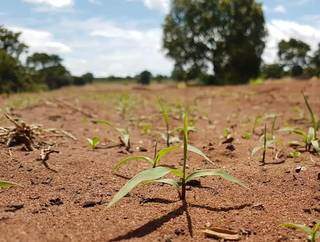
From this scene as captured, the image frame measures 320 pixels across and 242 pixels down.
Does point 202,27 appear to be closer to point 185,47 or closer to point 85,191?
point 185,47

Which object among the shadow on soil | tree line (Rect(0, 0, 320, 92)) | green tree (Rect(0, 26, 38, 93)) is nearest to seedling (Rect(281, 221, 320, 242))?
the shadow on soil

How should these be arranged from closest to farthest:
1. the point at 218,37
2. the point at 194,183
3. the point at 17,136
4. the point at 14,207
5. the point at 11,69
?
1. the point at 14,207
2. the point at 194,183
3. the point at 17,136
4. the point at 11,69
5. the point at 218,37

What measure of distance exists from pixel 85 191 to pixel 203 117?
422cm

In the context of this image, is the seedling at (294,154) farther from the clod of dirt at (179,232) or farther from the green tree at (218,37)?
the green tree at (218,37)

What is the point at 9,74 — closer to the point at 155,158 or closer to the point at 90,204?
the point at 155,158

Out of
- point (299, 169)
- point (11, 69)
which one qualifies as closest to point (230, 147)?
point (299, 169)

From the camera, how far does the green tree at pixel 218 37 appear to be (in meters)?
29.4

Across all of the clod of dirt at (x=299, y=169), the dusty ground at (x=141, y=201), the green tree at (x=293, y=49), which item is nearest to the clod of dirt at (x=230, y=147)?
the dusty ground at (x=141, y=201)

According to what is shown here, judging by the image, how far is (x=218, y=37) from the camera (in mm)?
29688

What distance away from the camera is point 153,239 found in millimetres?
1486

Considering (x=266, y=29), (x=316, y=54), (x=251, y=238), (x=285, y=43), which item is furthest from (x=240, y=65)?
(x=251, y=238)

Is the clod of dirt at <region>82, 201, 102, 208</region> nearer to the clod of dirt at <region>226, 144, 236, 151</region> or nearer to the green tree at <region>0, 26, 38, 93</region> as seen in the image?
the clod of dirt at <region>226, 144, 236, 151</region>

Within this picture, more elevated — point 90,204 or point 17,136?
point 17,136

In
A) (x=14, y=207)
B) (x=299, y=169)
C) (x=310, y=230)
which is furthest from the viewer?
(x=299, y=169)
